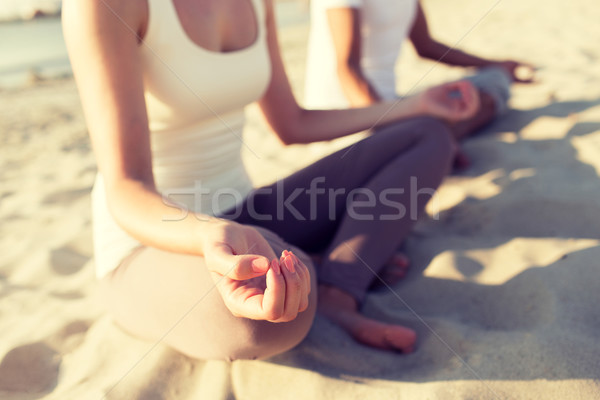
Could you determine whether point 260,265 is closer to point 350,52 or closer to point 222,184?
point 222,184

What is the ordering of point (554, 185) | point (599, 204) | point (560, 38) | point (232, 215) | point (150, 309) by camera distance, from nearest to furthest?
point (150, 309), point (232, 215), point (599, 204), point (554, 185), point (560, 38)

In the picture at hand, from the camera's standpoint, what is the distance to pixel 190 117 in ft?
4.47

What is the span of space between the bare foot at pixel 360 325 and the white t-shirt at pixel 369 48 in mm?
1126

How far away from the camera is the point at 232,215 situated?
152 cm

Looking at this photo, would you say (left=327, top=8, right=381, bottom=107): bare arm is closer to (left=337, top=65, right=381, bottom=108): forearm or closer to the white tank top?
(left=337, top=65, right=381, bottom=108): forearm

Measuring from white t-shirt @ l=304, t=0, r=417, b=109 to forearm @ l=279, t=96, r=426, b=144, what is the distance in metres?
0.49

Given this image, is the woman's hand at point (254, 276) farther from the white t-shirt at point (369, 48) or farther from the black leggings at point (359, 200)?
the white t-shirt at point (369, 48)

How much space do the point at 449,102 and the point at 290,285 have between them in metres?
1.17

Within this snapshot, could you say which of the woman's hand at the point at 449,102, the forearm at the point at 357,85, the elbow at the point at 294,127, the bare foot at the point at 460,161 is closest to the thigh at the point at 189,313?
the elbow at the point at 294,127

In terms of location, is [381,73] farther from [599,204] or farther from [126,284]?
[126,284]

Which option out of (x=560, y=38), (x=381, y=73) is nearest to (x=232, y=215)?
(x=381, y=73)

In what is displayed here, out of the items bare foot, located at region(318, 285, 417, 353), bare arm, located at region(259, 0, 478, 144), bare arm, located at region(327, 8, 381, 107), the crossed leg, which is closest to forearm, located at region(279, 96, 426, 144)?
bare arm, located at region(259, 0, 478, 144)

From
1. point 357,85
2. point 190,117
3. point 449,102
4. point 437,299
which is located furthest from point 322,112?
point 437,299

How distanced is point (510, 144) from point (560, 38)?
2.68 metres
